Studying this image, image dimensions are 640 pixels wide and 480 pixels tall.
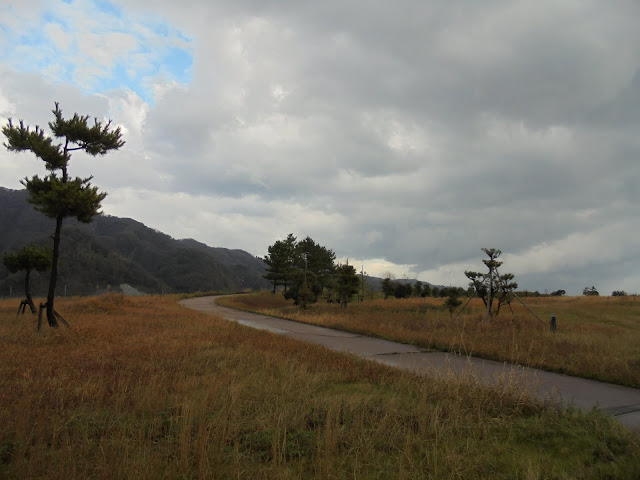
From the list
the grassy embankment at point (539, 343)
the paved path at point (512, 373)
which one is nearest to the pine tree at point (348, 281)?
the grassy embankment at point (539, 343)

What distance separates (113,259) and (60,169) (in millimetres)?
98200

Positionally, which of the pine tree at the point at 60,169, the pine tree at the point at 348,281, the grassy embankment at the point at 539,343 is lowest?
the grassy embankment at the point at 539,343

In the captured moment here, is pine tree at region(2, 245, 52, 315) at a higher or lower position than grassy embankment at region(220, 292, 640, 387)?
higher

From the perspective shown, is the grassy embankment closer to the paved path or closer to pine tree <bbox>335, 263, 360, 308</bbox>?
the paved path

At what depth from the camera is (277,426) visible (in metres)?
4.73

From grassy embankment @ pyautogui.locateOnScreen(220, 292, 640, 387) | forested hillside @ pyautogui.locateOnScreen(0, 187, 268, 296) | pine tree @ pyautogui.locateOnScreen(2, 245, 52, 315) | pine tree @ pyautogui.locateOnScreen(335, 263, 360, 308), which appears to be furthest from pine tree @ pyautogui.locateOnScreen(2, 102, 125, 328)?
forested hillside @ pyautogui.locateOnScreen(0, 187, 268, 296)

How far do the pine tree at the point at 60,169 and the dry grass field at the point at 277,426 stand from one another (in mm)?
5857

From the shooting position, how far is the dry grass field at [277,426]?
386 centimetres

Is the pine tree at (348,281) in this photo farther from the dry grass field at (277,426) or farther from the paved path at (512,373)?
the dry grass field at (277,426)

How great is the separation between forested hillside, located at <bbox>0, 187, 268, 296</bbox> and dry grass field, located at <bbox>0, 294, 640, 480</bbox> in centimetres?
6365

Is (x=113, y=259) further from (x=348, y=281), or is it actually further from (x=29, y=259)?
(x=29, y=259)

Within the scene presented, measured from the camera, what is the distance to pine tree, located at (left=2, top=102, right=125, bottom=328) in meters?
12.6

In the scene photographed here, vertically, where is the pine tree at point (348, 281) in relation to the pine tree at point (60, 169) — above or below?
below

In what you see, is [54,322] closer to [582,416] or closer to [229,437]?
[229,437]
